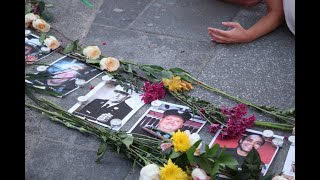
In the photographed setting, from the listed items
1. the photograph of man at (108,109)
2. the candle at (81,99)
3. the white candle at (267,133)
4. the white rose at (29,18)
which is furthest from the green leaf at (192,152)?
the white rose at (29,18)

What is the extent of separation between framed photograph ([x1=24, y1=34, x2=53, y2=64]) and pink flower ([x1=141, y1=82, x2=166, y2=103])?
1.75ft

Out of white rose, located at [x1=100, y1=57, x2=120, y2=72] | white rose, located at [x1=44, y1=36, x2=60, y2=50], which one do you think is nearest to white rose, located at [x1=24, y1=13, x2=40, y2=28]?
white rose, located at [x1=44, y1=36, x2=60, y2=50]

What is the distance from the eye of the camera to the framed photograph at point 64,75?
1.95m

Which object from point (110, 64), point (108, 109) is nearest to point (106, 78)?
point (110, 64)

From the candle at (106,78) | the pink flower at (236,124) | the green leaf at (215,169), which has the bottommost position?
the green leaf at (215,169)

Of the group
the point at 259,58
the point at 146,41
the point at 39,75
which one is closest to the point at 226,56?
the point at 259,58

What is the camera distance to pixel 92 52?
2043 millimetres

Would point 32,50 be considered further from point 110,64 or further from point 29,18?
point 110,64

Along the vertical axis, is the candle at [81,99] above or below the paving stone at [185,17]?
below

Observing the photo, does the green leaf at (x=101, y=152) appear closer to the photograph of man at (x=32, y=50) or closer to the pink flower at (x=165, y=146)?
the pink flower at (x=165, y=146)

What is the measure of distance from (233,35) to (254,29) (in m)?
0.11

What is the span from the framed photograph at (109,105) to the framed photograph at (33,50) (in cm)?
35

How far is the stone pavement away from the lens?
1.62 m

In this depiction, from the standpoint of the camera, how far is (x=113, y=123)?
67.9 inches
